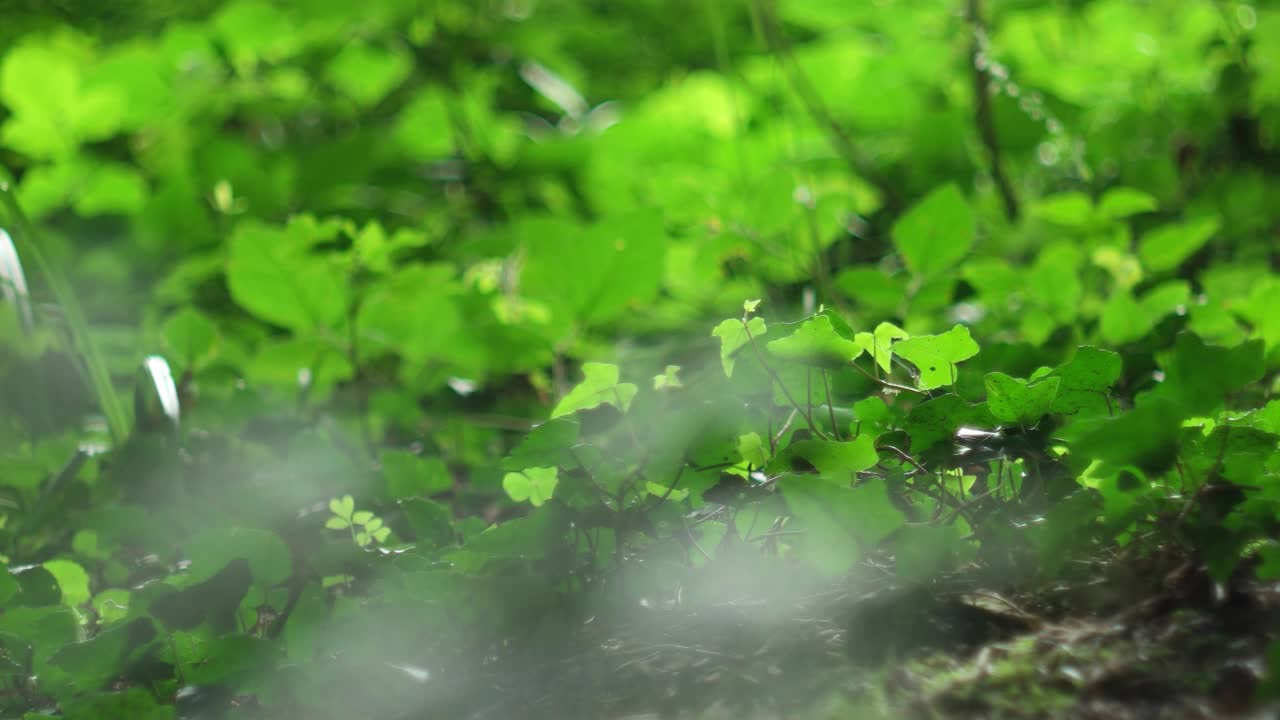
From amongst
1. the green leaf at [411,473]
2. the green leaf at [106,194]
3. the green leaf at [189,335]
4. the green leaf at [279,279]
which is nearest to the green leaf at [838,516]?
the green leaf at [411,473]

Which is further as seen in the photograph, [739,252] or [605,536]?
[739,252]

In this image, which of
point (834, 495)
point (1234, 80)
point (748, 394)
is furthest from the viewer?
point (1234, 80)

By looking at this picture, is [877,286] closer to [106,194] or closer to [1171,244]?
[1171,244]

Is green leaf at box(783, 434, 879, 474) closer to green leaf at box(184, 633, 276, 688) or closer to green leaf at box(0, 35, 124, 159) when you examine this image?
green leaf at box(184, 633, 276, 688)

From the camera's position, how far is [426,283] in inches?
51.3

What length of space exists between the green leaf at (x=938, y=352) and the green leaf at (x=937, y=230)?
35 centimetres

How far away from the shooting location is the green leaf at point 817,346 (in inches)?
26.9

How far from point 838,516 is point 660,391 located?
21cm

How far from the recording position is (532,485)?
2.43 ft

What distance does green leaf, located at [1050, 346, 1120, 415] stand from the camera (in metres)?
0.67

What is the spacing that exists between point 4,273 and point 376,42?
4.14 ft

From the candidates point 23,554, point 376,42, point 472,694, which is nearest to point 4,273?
point 23,554

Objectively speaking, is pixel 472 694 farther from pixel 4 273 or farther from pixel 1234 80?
pixel 1234 80

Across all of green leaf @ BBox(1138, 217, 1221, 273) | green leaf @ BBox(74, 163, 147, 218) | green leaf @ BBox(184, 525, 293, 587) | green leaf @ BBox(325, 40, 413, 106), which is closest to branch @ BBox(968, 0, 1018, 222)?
green leaf @ BBox(1138, 217, 1221, 273)
